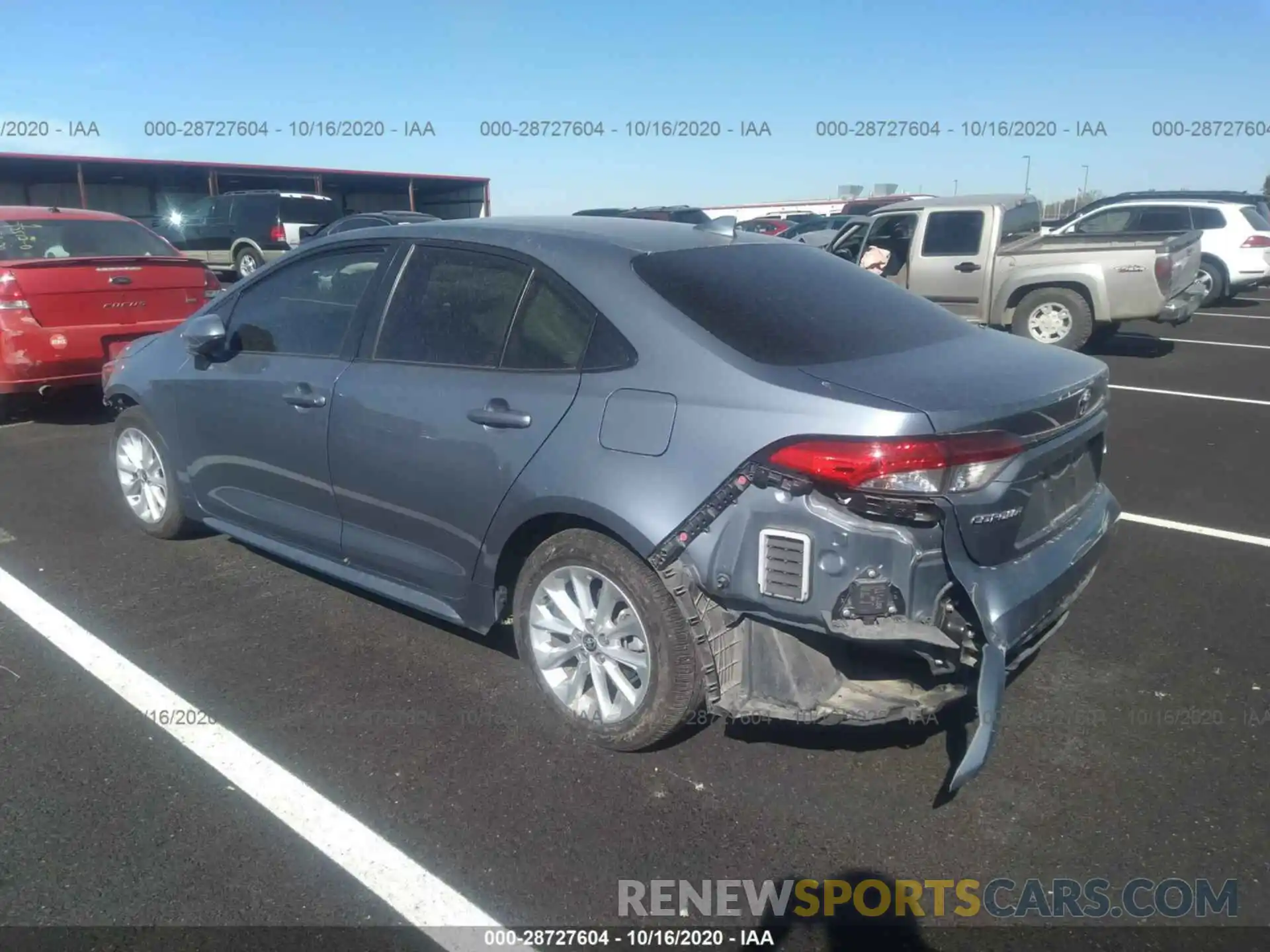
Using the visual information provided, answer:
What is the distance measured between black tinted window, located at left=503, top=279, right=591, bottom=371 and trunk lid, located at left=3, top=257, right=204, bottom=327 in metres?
5.30

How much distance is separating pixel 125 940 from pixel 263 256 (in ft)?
60.3

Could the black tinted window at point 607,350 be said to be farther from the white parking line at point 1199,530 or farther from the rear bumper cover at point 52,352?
the rear bumper cover at point 52,352

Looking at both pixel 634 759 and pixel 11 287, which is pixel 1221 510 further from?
pixel 11 287

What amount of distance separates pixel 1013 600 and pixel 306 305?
3.04 meters

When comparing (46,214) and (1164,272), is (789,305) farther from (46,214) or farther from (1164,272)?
(1164,272)

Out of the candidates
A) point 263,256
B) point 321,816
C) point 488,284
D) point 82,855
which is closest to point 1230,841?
point 321,816

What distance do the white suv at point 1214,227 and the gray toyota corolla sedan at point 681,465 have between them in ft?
43.9

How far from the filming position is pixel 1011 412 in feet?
9.37

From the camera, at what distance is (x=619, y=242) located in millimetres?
3500

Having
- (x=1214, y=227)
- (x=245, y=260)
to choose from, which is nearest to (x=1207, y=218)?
(x=1214, y=227)

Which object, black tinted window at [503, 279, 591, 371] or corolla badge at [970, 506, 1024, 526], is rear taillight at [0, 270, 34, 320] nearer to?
black tinted window at [503, 279, 591, 371]

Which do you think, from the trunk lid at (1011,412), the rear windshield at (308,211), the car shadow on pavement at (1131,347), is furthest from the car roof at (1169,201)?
the rear windshield at (308,211)

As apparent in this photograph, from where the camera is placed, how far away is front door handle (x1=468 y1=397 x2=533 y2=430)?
10.8ft

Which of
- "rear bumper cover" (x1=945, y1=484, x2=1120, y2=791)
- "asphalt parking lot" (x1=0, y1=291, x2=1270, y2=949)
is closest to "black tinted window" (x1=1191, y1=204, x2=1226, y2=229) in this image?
"asphalt parking lot" (x1=0, y1=291, x2=1270, y2=949)
